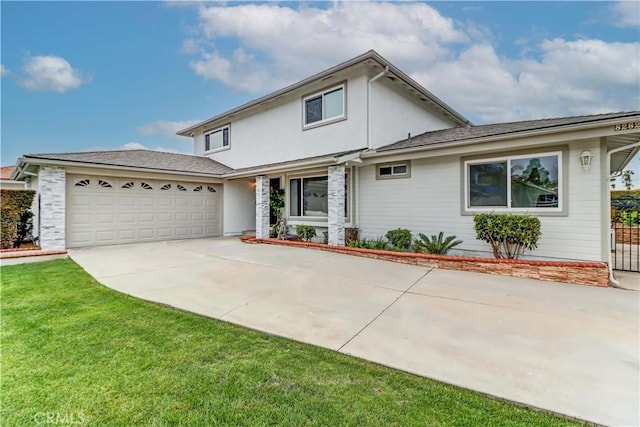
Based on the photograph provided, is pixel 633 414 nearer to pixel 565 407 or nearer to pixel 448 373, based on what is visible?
pixel 565 407

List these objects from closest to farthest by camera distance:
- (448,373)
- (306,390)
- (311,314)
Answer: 1. (306,390)
2. (448,373)
3. (311,314)

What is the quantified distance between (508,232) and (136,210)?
12.7m

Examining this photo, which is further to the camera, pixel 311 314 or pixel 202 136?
pixel 202 136

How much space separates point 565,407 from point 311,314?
9.31 feet

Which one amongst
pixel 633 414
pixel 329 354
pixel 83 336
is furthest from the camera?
pixel 83 336

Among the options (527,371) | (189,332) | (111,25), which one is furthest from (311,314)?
(111,25)

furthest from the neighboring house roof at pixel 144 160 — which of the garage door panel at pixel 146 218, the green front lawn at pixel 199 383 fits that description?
the green front lawn at pixel 199 383

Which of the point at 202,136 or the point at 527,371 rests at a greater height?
the point at 202,136

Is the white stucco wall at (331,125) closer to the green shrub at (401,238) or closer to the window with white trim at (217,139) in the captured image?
the window with white trim at (217,139)

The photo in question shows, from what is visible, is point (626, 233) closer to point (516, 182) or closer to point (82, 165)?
point (516, 182)

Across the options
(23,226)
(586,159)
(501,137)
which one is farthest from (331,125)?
(23,226)

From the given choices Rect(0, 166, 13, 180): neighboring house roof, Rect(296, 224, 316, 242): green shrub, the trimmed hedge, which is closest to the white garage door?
the trimmed hedge

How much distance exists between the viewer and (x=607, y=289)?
555 cm

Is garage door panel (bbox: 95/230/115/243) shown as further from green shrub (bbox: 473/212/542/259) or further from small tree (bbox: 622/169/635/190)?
small tree (bbox: 622/169/635/190)
